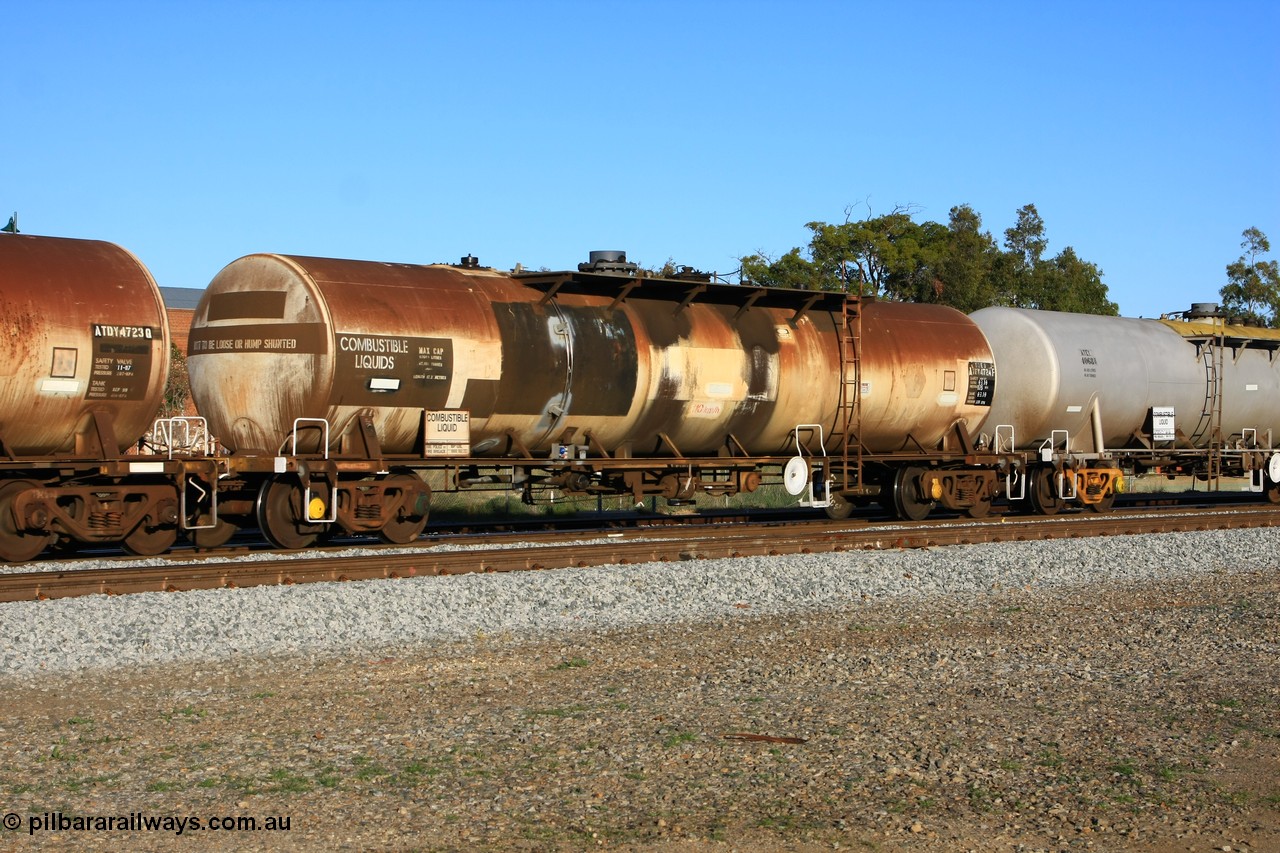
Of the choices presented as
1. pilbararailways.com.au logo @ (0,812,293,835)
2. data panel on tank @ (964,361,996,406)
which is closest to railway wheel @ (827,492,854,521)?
data panel on tank @ (964,361,996,406)

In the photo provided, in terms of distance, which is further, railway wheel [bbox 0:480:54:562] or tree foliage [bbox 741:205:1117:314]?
tree foliage [bbox 741:205:1117:314]

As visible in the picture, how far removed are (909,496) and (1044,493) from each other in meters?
3.41

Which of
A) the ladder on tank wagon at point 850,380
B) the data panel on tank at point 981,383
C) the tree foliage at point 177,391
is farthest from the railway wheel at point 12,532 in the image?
the tree foliage at point 177,391

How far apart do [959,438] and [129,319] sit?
44.6 feet

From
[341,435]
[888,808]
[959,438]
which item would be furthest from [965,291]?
[888,808]

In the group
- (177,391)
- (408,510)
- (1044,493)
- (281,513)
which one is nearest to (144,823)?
(281,513)

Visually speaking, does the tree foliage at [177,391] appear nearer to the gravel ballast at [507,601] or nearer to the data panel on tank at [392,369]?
the data panel on tank at [392,369]

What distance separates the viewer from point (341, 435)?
16.0m

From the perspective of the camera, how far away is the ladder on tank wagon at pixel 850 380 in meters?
20.5

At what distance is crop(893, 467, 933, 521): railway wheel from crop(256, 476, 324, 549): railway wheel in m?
10.4

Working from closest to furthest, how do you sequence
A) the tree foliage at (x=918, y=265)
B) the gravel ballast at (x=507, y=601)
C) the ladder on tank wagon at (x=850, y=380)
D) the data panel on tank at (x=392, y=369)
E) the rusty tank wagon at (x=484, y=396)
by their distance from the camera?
the gravel ballast at (x=507, y=601), the rusty tank wagon at (x=484, y=396), the data panel on tank at (x=392, y=369), the ladder on tank wagon at (x=850, y=380), the tree foliage at (x=918, y=265)

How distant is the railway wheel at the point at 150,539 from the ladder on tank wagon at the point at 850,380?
10.2 meters

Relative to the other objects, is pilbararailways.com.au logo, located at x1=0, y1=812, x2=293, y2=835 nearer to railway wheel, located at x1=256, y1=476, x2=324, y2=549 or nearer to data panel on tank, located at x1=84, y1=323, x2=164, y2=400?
data panel on tank, located at x1=84, y1=323, x2=164, y2=400

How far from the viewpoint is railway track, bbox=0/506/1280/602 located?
41.2 feet
